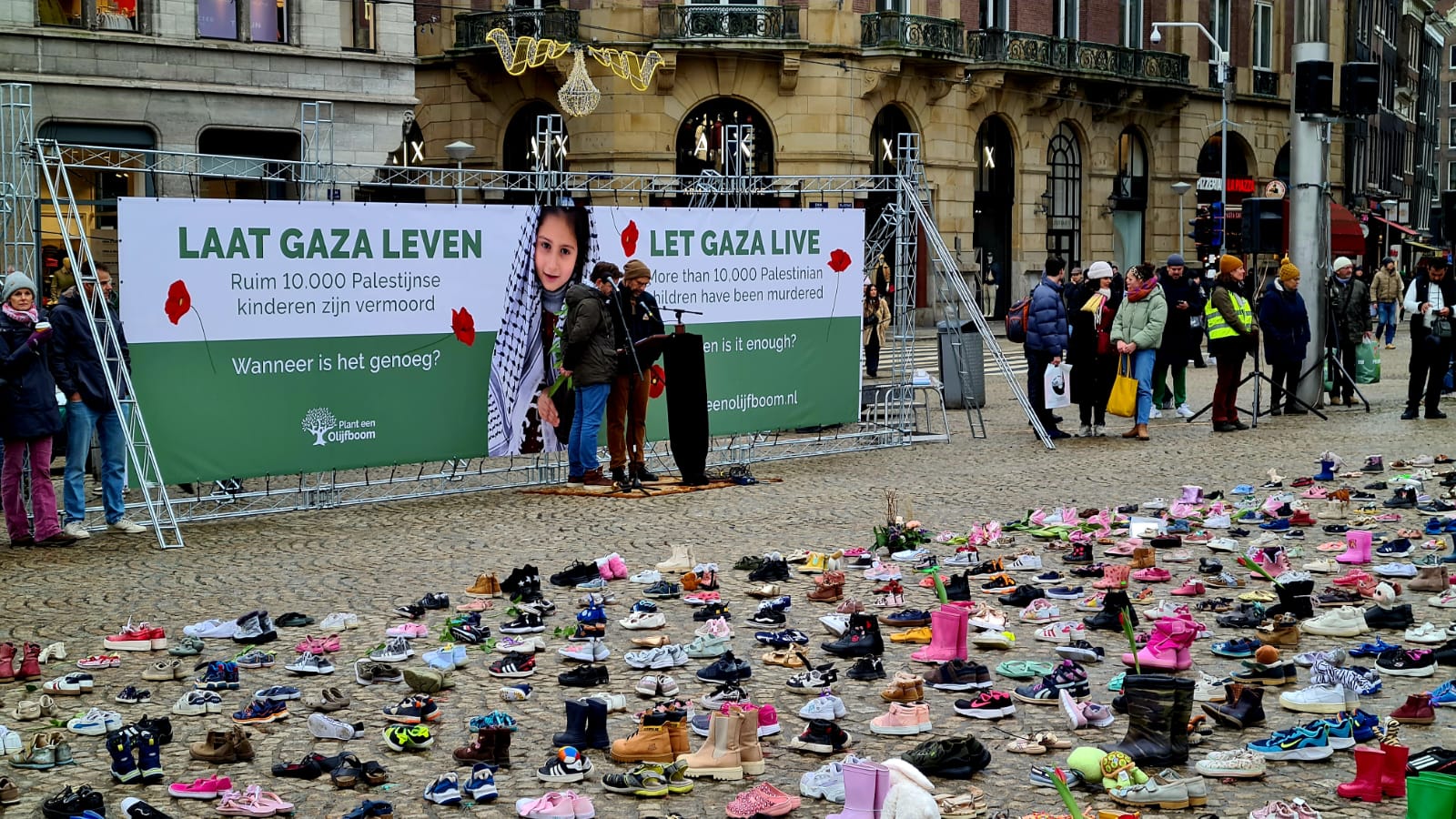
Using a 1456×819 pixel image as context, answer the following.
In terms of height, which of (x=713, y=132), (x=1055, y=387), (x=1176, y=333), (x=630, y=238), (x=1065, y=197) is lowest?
(x=1055, y=387)

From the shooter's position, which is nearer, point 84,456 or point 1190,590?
point 1190,590

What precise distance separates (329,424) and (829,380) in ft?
19.3

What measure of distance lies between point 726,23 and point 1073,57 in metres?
11.9

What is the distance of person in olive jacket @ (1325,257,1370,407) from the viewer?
22828mm

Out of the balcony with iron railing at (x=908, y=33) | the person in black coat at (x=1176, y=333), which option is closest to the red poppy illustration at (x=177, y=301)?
the person in black coat at (x=1176, y=333)

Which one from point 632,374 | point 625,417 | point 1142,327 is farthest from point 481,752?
point 1142,327

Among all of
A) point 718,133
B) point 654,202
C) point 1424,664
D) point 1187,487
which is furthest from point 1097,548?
point 718,133

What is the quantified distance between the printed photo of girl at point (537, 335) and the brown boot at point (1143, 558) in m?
6.09

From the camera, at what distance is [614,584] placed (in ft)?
35.2

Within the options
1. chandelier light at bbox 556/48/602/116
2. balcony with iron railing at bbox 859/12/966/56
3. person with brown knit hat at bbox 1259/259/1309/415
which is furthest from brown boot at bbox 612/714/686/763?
balcony with iron railing at bbox 859/12/966/56

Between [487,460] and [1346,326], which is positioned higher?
[1346,326]

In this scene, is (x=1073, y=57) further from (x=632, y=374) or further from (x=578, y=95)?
(x=632, y=374)

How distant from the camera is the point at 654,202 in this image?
33.8 metres

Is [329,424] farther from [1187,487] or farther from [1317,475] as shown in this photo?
[1317,475]
